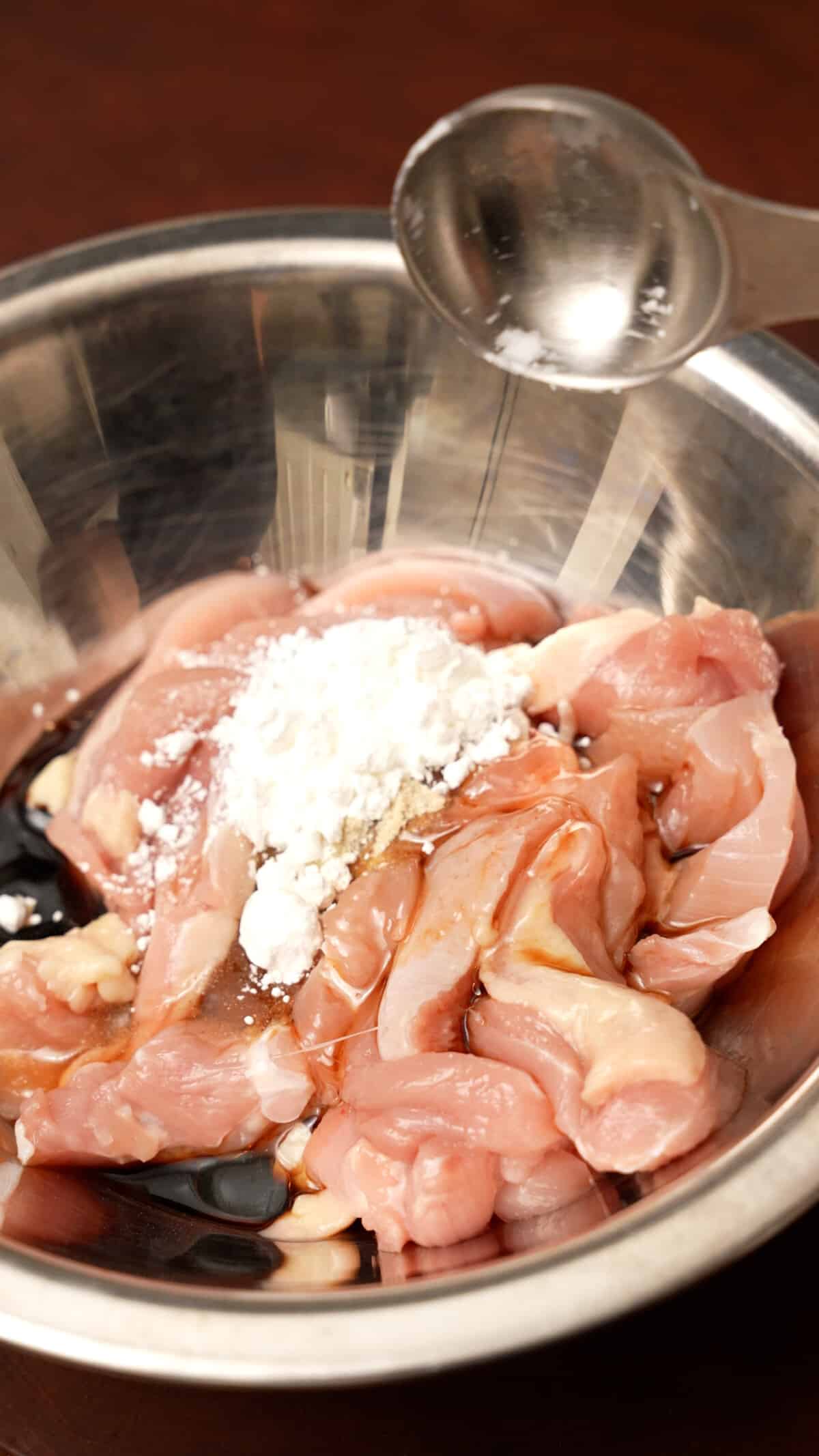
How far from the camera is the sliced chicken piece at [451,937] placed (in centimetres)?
115

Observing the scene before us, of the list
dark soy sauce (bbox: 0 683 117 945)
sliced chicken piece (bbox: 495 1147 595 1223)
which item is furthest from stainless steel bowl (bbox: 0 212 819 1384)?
sliced chicken piece (bbox: 495 1147 595 1223)

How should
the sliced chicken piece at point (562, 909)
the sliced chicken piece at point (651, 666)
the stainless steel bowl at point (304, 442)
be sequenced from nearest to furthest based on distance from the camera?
the sliced chicken piece at point (562, 909)
the sliced chicken piece at point (651, 666)
the stainless steel bowl at point (304, 442)

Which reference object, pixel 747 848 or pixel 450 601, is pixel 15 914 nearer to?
pixel 450 601

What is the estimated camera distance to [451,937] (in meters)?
1.17

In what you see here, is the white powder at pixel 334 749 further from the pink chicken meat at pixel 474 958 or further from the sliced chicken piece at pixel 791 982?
the sliced chicken piece at pixel 791 982

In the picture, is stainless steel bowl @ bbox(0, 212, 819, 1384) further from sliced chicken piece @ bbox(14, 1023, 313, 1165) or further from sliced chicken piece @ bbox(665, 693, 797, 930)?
sliced chicken piece @ bbox(14, 1023, 313, 1165)

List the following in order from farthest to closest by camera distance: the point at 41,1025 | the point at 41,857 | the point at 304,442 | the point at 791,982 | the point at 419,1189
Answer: the point at 304,442 < the point at 41,857 < the point at 41,1025 < the point at 791,982 < the point at 419,1189

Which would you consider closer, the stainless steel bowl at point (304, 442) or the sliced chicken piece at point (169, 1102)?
the sliced chicken piece at point (169, 1102)

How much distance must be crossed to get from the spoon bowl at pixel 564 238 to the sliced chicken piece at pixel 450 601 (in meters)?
0.31

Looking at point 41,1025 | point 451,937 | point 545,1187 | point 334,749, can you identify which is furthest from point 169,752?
point 545,1187

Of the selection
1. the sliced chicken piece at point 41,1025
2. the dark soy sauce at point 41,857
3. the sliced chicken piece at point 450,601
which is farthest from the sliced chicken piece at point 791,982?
the dark soy sauce at point 41,857

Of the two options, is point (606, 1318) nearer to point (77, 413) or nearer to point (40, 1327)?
point (40, 1327)

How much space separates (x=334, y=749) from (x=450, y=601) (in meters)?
0.35

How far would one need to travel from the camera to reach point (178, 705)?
1.46 m
